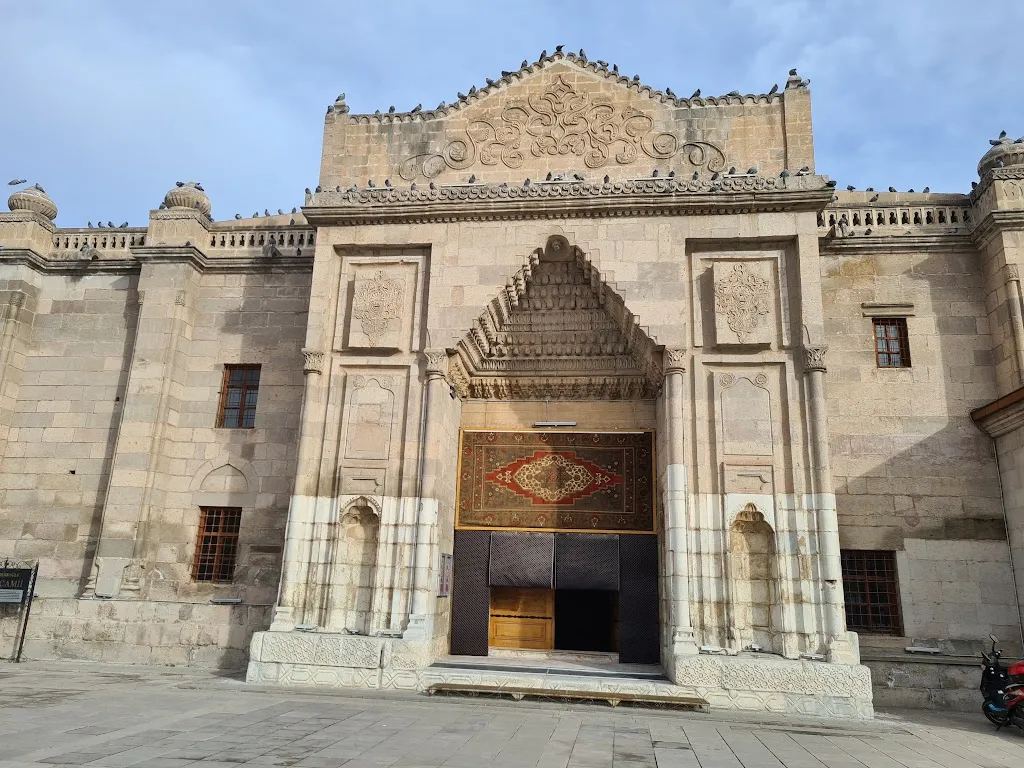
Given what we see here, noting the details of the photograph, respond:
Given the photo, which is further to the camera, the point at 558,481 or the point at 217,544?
the point at 217,544

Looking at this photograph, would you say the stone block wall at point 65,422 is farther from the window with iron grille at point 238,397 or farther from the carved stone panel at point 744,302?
the carved stone panel at point 744,302

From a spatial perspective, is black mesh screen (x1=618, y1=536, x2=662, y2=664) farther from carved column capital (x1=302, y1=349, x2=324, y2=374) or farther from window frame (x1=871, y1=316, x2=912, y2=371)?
carved column capital (x1=302, y1=349, x2=324, y2=374)

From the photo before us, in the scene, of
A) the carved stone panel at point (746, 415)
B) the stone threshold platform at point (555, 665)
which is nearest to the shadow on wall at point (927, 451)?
the carved stone panel at point (746, 415)

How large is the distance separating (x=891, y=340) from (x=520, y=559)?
7.73 meters

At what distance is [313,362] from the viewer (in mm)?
12266

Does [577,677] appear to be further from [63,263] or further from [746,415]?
[63,263]

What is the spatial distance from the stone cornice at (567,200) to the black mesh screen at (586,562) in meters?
5.68

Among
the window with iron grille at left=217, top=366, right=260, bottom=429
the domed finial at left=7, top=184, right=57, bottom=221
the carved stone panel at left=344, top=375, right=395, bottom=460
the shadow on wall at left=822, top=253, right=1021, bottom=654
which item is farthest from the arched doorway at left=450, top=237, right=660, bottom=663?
the domed finial at left=7, top=184, right=57, bottom=221

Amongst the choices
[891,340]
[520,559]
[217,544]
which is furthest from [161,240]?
[891,340]

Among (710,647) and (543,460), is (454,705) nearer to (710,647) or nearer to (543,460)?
(710,647)

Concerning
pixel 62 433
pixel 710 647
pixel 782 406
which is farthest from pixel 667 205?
pixel 62 433

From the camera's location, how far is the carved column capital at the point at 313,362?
40.2 feet

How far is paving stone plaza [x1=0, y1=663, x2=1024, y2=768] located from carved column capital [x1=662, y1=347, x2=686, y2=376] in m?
4.96

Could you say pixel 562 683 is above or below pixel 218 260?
below
